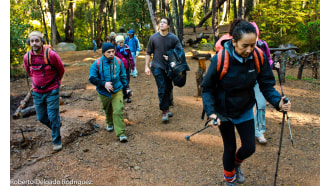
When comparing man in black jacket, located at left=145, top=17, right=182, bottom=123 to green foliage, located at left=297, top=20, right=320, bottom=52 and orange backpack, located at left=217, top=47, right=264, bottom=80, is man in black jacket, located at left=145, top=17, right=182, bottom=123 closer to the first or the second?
orange backpack, located at left=217, top=47, right=264, bottom=80

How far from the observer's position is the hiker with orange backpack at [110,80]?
4938 mm

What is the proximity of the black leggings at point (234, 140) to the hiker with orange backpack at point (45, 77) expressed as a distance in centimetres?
341

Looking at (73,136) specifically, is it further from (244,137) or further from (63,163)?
(244,137)

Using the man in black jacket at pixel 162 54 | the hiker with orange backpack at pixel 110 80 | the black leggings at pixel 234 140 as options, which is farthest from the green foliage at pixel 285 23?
the black leggings at pixel 234 140

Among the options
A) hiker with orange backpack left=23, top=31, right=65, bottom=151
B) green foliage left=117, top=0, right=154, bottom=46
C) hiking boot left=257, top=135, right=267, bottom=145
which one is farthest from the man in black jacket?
green foliage left=117, top=0, right=154, bottom=46

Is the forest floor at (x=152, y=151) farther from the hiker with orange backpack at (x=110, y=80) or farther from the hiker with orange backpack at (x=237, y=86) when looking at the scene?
the hiker with orange backpack at (x=237, y=86)

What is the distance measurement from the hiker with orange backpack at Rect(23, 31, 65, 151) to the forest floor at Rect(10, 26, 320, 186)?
681 millimetres

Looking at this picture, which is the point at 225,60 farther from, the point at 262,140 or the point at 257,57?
the point at 262,140

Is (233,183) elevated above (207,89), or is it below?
below

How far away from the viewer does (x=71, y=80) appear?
11461 mm

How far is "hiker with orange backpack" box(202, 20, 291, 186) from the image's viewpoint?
272cm

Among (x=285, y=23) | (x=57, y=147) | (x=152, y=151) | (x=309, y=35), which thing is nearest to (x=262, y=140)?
(x=152, y=151)

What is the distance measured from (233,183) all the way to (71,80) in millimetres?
9892

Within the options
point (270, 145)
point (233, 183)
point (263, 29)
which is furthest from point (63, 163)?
point (263, 29)
